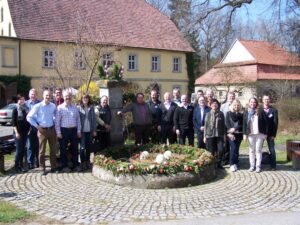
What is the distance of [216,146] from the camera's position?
10.5 metres

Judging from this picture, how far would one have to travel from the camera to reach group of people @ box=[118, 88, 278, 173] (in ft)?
33.1

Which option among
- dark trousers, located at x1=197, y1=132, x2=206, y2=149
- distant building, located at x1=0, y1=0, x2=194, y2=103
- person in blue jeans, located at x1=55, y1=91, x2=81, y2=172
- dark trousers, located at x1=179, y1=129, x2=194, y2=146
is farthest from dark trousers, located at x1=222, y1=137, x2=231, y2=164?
distant building, located at x1=0, y1=0, x2=194, y2=103

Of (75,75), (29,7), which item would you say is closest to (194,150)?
(75,75)

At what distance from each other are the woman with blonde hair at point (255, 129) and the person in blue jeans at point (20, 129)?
5.20 metres

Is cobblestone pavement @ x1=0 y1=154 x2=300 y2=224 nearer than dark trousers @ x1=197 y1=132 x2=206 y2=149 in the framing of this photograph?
Yes

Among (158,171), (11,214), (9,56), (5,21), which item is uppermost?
(5,21)

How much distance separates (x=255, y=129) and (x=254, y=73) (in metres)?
33.6

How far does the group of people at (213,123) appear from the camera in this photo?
10.1m

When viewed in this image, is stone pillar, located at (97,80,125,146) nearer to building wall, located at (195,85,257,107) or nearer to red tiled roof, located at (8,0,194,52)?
red tiled roof, located at (8,0,194,52)

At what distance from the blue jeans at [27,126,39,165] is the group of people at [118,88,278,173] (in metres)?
2.20

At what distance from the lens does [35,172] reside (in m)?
9.80

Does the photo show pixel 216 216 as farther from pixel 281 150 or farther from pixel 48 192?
pixel 281 150

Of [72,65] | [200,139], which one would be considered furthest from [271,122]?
[72,65]

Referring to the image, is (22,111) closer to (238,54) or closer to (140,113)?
(140,113)
